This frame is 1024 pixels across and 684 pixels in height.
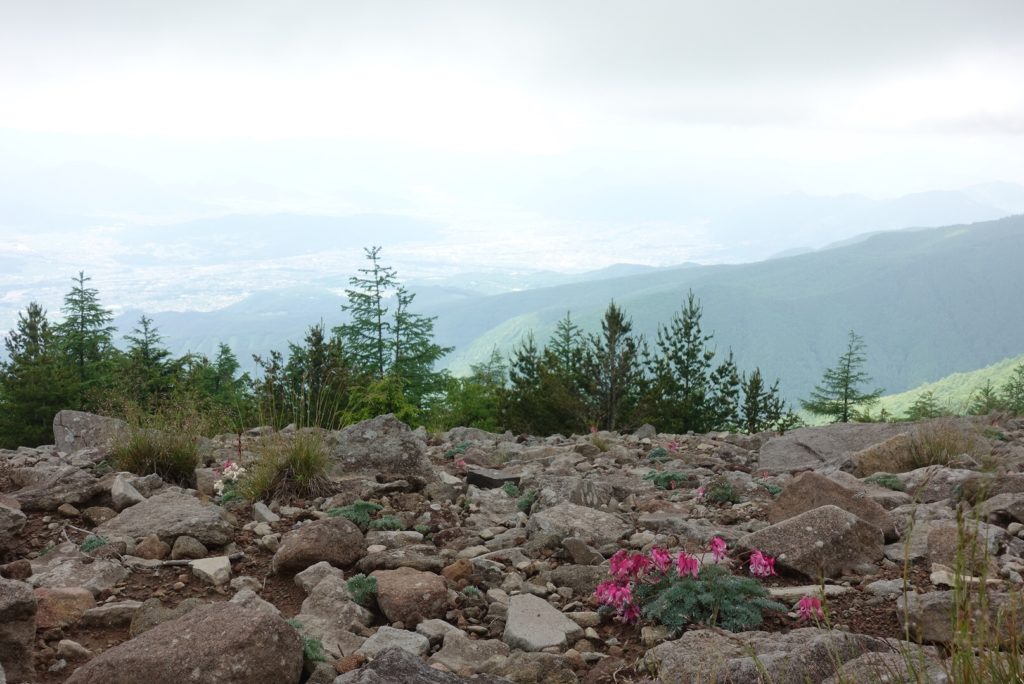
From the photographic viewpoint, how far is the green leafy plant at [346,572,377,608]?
4.90 m

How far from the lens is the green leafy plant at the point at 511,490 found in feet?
24.9

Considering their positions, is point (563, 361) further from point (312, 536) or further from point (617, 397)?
point (312, 536)

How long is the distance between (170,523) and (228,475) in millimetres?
1837

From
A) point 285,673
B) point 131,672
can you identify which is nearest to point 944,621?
→ point 285,673

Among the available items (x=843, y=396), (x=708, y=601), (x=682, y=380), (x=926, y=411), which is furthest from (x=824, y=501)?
(x=843, y=396)

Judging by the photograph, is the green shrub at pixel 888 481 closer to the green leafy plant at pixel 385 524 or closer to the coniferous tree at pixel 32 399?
the green leafy plant at pixel 385 524

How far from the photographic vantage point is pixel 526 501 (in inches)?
281

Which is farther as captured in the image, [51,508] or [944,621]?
[51,508]

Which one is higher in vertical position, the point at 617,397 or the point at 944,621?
the point at 944,621

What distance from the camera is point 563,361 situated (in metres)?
31.1

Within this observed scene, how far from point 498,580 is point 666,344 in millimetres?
31078

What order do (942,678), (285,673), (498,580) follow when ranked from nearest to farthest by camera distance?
(942,678) → (285,673) → (498,580)

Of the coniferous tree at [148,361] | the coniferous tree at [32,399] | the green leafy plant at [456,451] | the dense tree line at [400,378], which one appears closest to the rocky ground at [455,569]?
the green leafy plant at [456,451]

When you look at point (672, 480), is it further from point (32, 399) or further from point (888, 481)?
point (32, 399)
